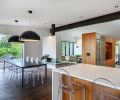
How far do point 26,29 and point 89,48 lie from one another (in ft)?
14.8

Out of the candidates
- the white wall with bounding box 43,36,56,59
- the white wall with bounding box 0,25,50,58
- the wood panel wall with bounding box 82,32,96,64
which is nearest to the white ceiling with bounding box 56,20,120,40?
the wood panel wall with bounding box 82,32,96,64

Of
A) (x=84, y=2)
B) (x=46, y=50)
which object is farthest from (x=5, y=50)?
(x=84, y=2)

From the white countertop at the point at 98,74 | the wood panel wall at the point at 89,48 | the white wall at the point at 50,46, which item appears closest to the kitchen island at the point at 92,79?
the white countertop at the point at 98,74

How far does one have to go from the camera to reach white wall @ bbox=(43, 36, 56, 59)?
8453mm

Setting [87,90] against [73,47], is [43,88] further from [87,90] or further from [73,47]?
[73,47]

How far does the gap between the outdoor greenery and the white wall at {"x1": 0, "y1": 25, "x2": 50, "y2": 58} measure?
16.8 inches

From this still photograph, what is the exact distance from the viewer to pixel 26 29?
29.1ft

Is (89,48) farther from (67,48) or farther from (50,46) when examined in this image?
(67,48)

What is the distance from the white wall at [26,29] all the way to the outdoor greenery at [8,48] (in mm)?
426

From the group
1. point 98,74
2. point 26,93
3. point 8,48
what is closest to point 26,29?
point 8,48

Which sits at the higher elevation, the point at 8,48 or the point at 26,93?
the point at 8,48

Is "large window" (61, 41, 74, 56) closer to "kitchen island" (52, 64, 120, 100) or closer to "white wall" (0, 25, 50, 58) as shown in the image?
"white wall" (0, 25, 50, 58)

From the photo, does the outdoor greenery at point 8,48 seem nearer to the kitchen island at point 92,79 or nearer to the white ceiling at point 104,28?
the white ceiling at point 104,28

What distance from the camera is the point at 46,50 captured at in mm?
9211
